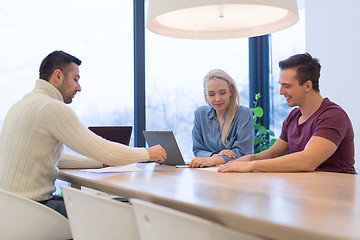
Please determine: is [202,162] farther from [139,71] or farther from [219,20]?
[139,71]

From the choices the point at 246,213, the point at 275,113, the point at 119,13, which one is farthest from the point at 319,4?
the point at 246,213

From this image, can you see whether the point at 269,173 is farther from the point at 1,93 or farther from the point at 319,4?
the point at 319,4

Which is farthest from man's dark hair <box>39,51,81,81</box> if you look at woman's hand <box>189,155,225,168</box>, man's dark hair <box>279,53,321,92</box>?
man's dark hair <box>279,53,321,92</box>

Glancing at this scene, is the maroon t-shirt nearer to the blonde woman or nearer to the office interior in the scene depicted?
the blonde woman

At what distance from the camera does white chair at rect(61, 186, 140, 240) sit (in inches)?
50.8

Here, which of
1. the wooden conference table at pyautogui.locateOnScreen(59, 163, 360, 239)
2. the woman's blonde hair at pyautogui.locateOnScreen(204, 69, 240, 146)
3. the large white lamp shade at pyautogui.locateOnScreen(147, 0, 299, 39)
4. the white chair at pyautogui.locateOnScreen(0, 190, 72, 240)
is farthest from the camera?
the woman's blonde hair at pyautogui.locateOnScreen(204, 69, 240, 146)

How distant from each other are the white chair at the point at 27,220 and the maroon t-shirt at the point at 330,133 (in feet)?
4.53

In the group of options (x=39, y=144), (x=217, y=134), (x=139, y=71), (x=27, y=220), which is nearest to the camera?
(x=27, y=220)

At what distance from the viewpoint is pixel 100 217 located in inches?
52.9

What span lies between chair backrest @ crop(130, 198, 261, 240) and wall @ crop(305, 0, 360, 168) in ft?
11.3

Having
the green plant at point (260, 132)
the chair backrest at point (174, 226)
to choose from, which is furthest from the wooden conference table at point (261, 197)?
the green plant at point (260, 132)

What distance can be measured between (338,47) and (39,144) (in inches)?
134

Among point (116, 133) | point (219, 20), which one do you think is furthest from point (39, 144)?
point (219, 20)

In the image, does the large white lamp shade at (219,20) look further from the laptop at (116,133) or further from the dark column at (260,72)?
the dark column at (260,72)
